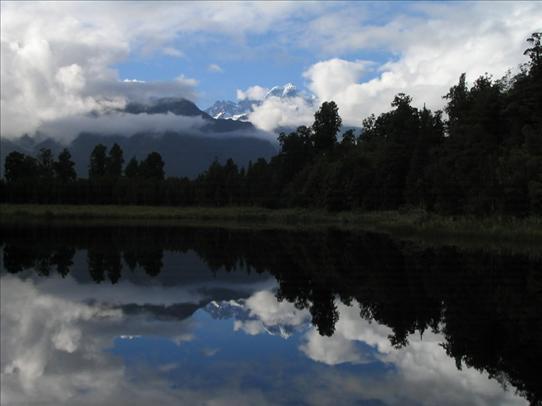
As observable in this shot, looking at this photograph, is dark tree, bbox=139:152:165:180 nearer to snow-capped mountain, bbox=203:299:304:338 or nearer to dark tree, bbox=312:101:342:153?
dark tree, bbox=312:101:342:153

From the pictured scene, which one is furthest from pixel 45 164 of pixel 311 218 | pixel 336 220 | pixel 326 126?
pixel 336 220

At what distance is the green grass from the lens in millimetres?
51438

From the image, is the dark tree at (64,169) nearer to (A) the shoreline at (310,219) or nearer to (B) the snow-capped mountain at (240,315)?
(A) the shoreline at (310,219)

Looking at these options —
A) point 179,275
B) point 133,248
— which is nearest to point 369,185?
point 133,248

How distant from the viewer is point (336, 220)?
10225cm

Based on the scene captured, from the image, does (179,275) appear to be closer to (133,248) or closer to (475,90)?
(133,248)

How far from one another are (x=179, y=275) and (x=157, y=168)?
156 meters

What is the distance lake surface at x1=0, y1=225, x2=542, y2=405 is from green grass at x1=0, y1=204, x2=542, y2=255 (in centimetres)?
2154

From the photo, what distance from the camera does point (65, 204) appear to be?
477 ft

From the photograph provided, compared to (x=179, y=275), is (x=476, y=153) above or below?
above

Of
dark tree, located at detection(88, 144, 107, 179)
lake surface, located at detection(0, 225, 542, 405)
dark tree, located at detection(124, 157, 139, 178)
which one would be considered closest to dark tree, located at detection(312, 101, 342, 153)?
dark tree, located at detection(124, 157, 139, 178)

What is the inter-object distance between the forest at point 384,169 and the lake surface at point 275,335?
37.5m

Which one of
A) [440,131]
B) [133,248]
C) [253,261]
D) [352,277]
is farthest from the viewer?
[440,131]

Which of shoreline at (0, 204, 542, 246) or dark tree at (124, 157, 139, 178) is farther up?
dark tree at (124, 157, 139, 178)
